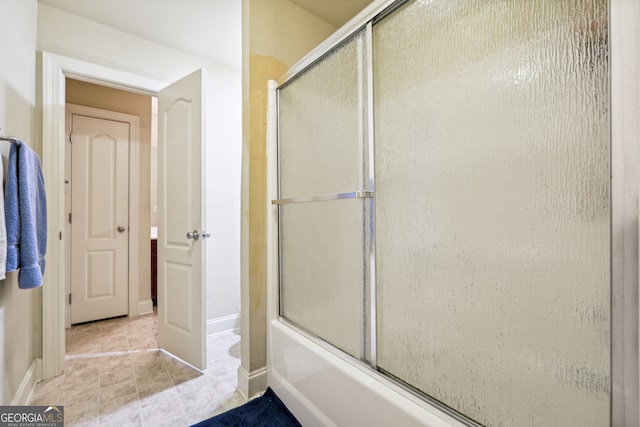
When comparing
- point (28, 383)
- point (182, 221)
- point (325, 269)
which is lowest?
point (28, 383)

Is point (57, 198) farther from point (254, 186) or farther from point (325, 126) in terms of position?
point (325, 126)

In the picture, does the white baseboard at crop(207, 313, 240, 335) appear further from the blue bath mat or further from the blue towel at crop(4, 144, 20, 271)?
the blue towel at crop(4, 144, 20, 271)

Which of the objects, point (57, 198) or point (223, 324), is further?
point (223, 324)

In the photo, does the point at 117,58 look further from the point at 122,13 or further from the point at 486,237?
the point at 486,237

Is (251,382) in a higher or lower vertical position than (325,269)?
lower

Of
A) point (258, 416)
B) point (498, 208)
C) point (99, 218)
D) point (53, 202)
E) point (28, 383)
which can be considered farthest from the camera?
point (99, 218)

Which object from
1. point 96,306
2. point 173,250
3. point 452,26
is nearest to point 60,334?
point 173,250

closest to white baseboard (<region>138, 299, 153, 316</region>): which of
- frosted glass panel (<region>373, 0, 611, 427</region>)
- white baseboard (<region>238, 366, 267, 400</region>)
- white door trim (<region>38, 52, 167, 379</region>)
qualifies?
white door trim (<region>38, 52, 167, 379</region>)

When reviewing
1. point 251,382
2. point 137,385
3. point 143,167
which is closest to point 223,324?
point 137,385

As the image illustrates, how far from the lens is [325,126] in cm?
139

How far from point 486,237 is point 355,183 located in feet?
1.80

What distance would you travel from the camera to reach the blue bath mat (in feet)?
4.79

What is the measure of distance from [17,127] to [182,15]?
130cm

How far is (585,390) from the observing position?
0.66 metres
